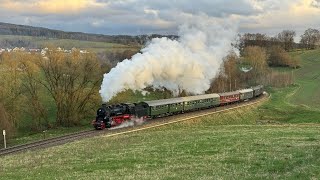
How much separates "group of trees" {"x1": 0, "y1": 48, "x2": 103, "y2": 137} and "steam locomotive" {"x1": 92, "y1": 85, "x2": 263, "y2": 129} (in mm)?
14106

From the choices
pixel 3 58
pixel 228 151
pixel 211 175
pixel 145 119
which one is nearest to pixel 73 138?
pixel 145 119

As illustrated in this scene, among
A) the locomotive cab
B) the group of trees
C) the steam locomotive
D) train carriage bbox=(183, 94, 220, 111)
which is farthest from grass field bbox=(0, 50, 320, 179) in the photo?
the group of trees

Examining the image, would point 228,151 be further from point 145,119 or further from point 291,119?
point 291,119

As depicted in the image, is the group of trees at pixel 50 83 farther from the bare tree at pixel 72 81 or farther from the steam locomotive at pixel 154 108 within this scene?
the steam locomotive at pixel 154 108

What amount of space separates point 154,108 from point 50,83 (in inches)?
889

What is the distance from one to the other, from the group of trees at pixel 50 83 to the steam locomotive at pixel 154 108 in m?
14.1

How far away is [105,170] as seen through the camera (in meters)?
19.8

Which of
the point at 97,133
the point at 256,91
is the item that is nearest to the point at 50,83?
the point at 97,133

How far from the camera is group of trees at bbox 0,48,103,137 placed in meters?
67.9

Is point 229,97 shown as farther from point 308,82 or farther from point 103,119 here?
point 308,82

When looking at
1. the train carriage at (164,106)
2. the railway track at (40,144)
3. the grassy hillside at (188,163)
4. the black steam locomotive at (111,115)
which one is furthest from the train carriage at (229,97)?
the grassy hillside at (188,163)

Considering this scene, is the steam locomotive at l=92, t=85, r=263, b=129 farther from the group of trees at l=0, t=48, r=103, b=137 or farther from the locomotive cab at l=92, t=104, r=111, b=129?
the group of trees at l=0, t=48, r=103, b=137

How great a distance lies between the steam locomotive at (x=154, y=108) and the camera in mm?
48062

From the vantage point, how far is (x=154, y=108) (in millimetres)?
56156
